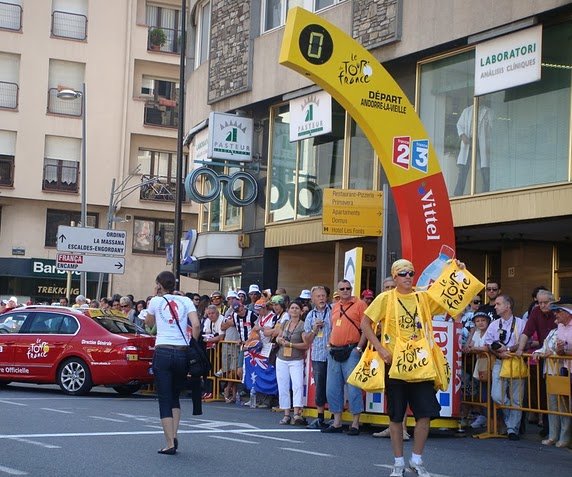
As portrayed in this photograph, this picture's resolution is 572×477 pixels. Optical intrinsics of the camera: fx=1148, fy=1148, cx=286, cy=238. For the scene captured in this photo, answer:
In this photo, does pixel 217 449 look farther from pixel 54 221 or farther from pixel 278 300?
pixel 54 221

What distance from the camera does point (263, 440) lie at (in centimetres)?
1295

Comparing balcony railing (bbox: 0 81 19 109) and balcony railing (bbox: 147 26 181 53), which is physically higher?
balcony railing (bbox: 147 26 181 53)

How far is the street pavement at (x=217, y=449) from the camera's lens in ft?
33.5

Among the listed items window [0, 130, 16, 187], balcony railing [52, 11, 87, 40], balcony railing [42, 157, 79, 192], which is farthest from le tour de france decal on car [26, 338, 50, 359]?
balcony railing [52, 11, 87, 40]

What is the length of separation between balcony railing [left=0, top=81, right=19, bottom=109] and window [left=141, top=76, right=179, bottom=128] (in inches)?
226

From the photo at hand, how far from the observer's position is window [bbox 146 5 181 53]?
167 feet

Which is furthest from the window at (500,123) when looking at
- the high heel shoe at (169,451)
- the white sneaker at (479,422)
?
the high heel shoe at (169,451)

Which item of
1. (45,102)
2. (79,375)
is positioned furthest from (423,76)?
(45,102)

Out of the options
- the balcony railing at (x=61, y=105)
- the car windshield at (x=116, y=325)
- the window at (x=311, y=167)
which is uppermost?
the balcony railing at (x=61, y=105)

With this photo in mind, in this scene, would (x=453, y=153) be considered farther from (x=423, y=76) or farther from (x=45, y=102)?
(x=45, y=102)

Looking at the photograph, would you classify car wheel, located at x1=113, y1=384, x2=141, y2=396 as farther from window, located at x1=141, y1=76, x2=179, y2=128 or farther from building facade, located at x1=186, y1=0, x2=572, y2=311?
window, located at x1=141, y1=76, x2=179, y2=128

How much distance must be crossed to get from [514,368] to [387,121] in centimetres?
371

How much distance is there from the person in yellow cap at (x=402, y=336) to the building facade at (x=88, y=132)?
38605 millimetres

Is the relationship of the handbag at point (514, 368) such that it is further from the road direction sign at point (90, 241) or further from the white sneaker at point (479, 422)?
the road direction sign at point (90, 241)
